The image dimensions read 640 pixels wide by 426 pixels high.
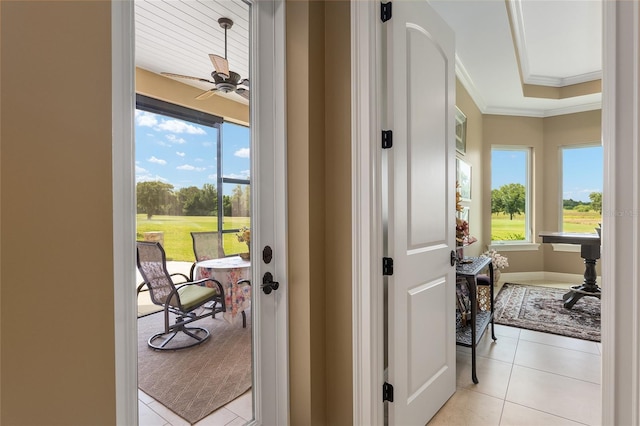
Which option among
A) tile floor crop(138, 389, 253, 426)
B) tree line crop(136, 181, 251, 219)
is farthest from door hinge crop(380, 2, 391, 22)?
tile floor crop(138, 389, 253, 426)

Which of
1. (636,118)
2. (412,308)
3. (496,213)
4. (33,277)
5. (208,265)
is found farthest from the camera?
(496,213)

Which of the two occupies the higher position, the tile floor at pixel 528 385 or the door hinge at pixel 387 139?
the door hinge at pixel 387 139

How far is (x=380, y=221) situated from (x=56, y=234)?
1187 millimetres

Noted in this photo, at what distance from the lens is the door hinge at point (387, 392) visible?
1535mm

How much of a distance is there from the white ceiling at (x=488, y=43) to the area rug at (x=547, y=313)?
2.93 meters

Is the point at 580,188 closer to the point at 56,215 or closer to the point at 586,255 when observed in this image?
the point at 586,255

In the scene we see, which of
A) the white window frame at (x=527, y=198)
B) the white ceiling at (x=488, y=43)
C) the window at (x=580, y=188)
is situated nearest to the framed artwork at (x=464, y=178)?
the white ceiling at (x=488, y=43)

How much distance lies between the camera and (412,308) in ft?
5.35

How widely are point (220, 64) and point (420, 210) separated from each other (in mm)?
1239

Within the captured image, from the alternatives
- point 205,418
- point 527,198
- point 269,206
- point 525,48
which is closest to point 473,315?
point 269,206

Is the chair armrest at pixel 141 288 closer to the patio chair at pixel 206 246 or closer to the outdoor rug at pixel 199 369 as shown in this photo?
the outdoor rug at pixel 199 369

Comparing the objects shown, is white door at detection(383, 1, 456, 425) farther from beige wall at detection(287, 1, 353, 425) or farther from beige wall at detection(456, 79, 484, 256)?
beige wall at detection(456, 79, 484, 256)

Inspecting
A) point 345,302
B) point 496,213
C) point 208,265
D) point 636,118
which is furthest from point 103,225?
point 496,213

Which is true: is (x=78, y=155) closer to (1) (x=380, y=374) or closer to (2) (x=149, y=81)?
(2) (x=149, y=81)
